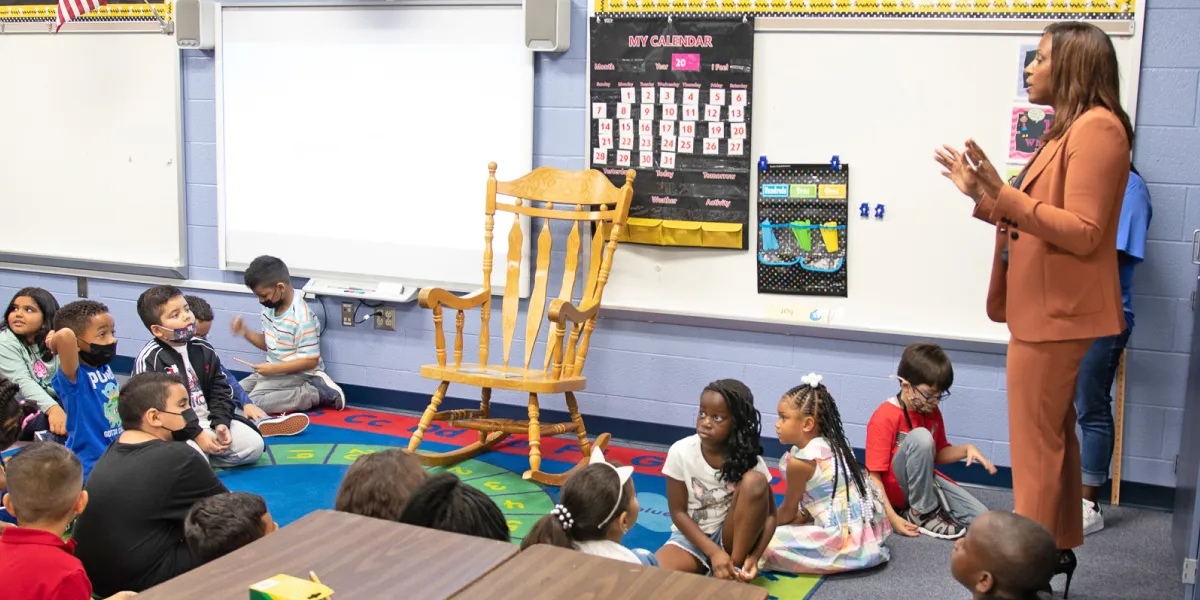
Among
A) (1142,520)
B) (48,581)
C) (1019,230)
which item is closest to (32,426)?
(48,581)

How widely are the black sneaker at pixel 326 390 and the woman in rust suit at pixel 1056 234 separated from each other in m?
3.07

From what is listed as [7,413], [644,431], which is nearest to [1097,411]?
[644,431]

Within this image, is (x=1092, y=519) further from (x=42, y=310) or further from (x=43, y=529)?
(x=42, y=310)

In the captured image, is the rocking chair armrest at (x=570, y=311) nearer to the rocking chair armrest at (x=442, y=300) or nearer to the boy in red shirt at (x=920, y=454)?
the rocking chair armrest at (x=442, y=300)

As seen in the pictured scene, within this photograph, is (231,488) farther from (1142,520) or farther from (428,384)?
(1142,520)

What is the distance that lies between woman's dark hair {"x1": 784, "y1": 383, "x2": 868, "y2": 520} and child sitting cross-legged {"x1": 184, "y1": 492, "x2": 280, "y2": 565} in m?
1.51

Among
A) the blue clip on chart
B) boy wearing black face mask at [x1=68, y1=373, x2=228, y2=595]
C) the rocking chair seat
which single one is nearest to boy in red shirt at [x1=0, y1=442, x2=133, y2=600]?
boy wearing black face mask at [x1=68, y1=373, x2=228, y2=595]

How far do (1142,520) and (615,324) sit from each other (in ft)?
6.56

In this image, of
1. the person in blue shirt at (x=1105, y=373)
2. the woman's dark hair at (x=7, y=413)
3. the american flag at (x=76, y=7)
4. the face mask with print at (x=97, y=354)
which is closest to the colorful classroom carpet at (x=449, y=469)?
the face mask with print at (x=97, y=354)

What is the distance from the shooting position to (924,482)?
3393 mm

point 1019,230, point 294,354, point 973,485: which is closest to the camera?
point 1019,230

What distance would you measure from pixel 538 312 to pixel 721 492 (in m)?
1.61

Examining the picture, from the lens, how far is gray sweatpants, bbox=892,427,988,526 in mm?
3363

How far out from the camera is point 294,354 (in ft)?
15.5
